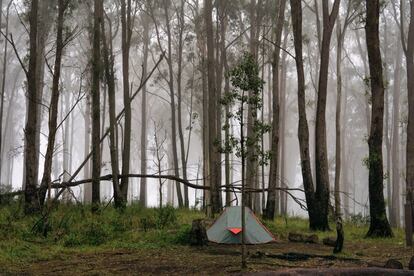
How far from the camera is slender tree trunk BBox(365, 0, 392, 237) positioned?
11875mm

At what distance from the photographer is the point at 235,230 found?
9.60 m

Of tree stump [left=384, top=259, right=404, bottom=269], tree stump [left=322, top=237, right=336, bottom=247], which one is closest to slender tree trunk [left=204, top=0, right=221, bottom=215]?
tree stump [left=322, top=237, right=336, bottom=247]

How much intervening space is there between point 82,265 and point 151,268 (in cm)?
119

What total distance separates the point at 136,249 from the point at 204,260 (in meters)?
1.94

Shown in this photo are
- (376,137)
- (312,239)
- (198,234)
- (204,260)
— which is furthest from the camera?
(376,137)

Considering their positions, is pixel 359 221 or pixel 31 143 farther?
pixel 359 221

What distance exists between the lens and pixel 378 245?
35.9 feet

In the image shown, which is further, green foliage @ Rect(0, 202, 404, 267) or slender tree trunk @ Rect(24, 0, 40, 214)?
slender tree trunk @ Rect(24, 0, 40, 214)

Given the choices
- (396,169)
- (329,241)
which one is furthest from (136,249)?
(396,169)

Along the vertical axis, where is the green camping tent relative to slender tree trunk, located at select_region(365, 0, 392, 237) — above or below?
below

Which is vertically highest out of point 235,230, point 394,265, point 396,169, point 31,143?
point 31,143

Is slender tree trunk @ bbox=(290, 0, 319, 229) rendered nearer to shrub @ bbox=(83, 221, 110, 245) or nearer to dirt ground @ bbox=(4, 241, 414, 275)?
dirt ground @ bbox=(4, 241, 414, 275)

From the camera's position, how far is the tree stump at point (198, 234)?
412 inches

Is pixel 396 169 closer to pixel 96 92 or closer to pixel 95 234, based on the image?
pixel 96 92
